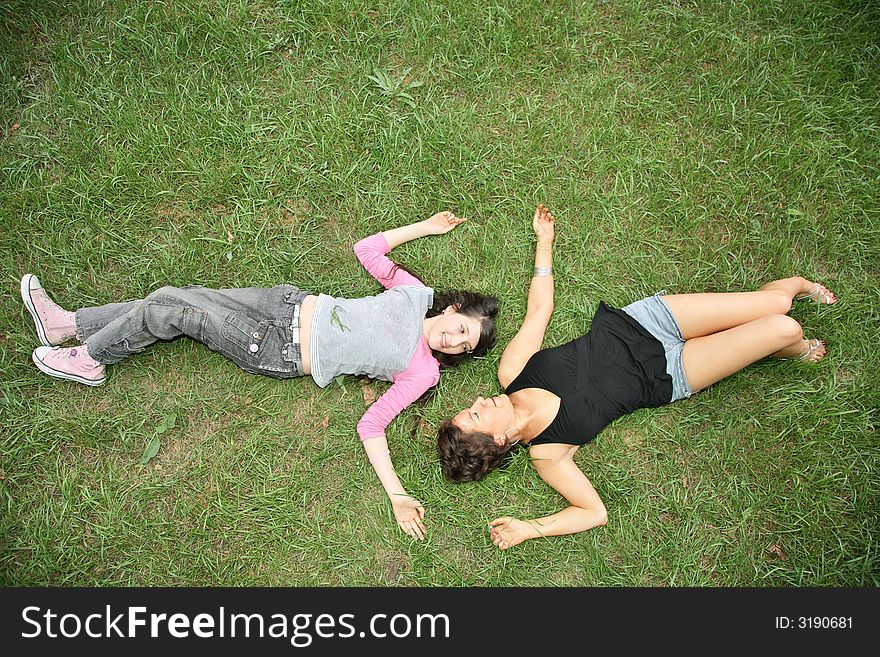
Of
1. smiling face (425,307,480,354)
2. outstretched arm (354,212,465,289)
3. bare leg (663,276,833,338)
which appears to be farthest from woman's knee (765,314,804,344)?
outstretched arm (354,212,465,289)

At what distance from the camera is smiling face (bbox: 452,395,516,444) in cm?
384

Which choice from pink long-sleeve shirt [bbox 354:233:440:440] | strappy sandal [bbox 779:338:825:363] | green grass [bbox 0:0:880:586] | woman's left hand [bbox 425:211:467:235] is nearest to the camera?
pink long-sleeve shirt [bbox 354:233:440:440]

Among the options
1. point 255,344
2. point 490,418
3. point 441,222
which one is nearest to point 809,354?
point 490,418

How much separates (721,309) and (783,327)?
0.39 metres

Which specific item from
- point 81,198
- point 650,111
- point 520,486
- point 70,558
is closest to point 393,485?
point 520,486

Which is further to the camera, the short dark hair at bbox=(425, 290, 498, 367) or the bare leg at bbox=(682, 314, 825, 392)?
the short dark hair at bbox=(425, 290, 498, 367)

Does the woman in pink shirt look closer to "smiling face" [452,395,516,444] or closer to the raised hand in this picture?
the raised hand

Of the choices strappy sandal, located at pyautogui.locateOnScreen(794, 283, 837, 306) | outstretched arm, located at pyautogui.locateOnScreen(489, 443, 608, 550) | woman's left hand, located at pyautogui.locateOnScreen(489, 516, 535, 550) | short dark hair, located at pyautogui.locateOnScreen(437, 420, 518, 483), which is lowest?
woman's left hand, located at pyautogui.locateOnScreen(489, 516, 535, 550)

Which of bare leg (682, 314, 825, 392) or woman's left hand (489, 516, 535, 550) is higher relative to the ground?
bare leg (682, 314, 825, 392)

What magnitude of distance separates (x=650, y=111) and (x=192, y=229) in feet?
12.0

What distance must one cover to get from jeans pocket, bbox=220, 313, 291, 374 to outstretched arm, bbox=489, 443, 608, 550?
1.88 metres

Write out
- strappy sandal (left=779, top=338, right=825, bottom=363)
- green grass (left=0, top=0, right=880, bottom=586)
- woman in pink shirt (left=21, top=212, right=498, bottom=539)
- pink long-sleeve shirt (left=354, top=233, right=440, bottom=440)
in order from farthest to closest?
strappy sandal (left=779, top=338, right=825, bottom=363) < green grass (left=0, top=0, right=880, bottom=586) < pink long-sleeve shirt (left=354, top=233, right=440, bottom=440) < woman in pink shirt (left=21, top=212, right=498, bottom=539)

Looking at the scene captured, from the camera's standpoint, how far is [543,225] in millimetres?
4457

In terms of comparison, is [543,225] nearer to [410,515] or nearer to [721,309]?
[721,309]
